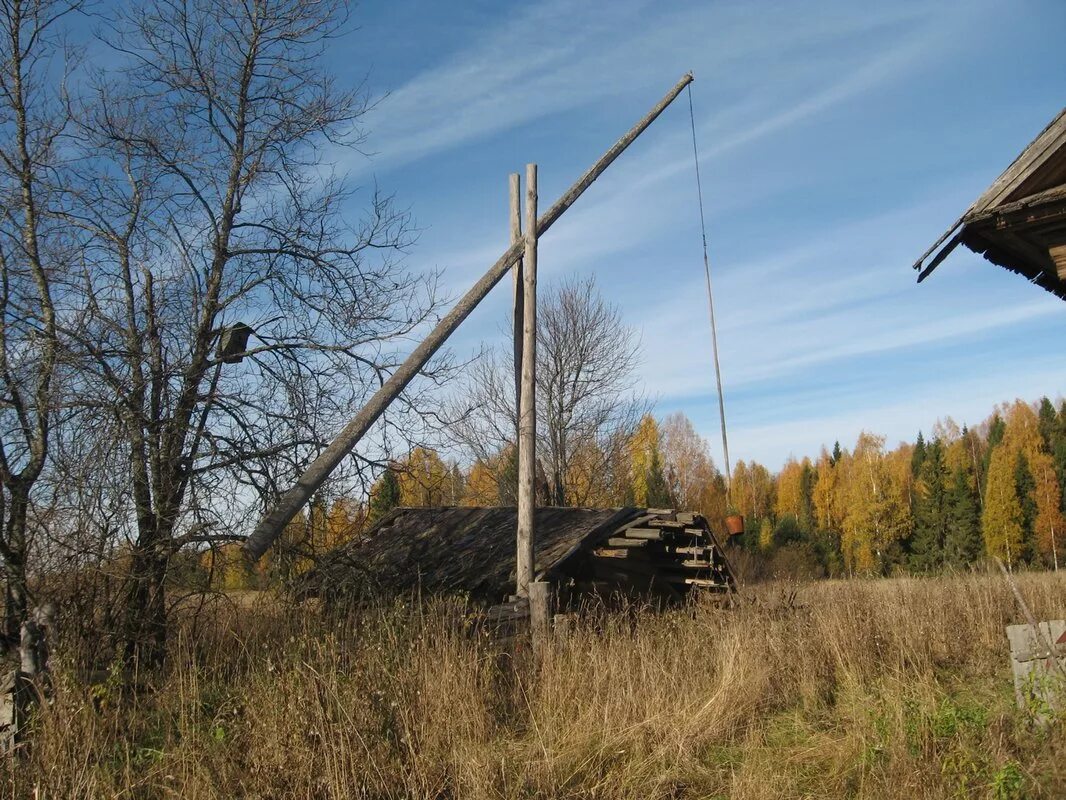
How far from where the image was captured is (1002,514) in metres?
45.3

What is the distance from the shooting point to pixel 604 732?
527cm

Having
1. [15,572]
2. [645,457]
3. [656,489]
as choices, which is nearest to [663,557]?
[15,572]

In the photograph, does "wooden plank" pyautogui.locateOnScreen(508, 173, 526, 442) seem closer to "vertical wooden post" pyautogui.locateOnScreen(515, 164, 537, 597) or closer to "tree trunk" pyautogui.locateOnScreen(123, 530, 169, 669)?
"vertical wooden post" pyautogui.locateOnScreen(515, 164, 537, 597)

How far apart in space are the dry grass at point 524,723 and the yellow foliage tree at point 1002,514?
42.8 meters

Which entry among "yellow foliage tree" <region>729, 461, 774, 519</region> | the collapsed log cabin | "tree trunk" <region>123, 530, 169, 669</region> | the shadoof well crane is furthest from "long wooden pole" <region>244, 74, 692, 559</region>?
"yellow foliage tree" <region>729, 461, 774, 519</region>

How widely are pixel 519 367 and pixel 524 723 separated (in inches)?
157

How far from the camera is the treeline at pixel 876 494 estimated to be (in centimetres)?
3022

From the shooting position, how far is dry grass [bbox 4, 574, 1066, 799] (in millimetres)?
4199

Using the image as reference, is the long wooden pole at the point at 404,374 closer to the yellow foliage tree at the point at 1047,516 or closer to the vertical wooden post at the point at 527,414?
the vertical wooden post at the point at 527,414

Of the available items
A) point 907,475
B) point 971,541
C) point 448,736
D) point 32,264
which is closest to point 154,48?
point 32,264

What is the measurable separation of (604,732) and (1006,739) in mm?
2320

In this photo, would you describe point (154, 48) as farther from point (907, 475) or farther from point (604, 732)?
point (907, 475)

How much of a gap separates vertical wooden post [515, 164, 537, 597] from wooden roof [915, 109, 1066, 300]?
4070mm

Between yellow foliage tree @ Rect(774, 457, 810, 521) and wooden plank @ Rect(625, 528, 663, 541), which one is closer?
wooden plank @ Rect(625, 528, 663, 541)
